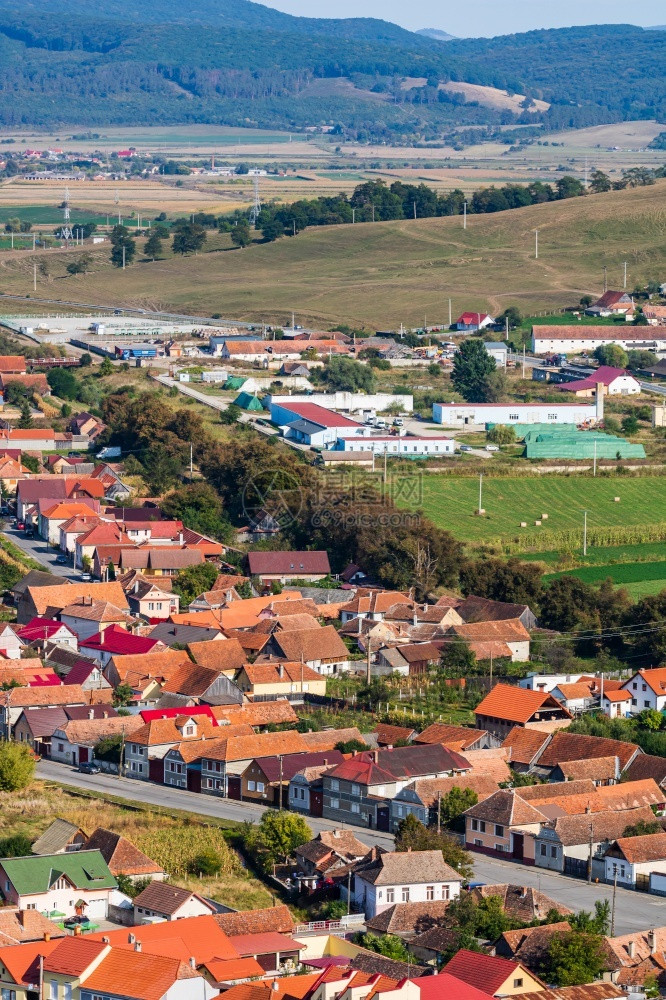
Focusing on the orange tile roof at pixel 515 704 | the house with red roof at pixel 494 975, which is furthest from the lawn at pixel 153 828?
the orange tile roof at pixel 515 704

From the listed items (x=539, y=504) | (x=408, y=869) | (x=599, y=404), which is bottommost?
(x=539, y=504)

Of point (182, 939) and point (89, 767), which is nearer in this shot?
point (182, 939)

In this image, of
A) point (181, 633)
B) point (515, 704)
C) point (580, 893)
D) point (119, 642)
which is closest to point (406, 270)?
point (181, 633)

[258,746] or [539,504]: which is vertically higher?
[258,746]

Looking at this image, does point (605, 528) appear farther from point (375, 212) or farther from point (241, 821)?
point (375, 212)

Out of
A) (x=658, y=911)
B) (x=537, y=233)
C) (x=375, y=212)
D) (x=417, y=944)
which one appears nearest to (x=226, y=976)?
(x=417, y=944)

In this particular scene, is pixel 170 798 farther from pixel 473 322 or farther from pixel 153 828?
pixel 473 322

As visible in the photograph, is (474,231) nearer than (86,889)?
No
